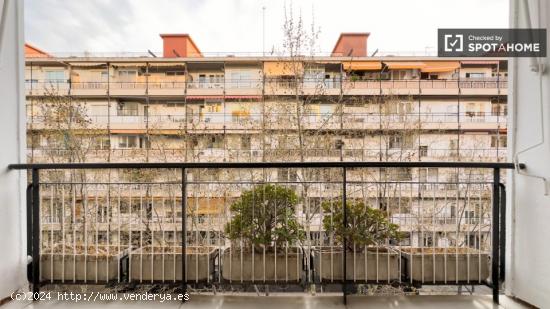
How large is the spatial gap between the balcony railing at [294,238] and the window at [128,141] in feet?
6.02

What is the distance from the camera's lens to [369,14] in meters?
3.77

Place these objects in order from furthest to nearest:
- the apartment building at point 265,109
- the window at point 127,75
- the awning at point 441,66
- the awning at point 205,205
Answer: the window at point 127,75 → the apartment building at point 265,109 → the awning at point 441,66 → the awning at point 205,205

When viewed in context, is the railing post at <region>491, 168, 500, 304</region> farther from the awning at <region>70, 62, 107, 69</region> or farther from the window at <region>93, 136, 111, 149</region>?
the awning at <region>70, 62, 107, 69</region>

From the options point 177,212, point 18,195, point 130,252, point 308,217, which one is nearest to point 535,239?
point 308,217

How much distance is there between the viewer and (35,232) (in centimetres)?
223

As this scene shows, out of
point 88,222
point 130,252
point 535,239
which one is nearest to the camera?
point 535,239

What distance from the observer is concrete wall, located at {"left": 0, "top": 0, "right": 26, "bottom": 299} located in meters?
2.15

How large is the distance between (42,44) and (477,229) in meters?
5.22

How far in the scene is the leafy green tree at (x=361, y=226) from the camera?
220 centimetres

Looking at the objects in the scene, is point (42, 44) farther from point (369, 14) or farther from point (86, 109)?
point (369, 14)

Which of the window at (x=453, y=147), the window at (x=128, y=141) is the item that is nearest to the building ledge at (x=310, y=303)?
the window at (x=453, y=147)

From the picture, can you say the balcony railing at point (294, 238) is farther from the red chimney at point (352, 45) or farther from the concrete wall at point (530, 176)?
the red chimney at point (352, 45)

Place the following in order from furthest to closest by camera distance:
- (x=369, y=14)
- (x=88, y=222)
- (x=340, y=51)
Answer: (x=340, y=51)
(x=369, y=14)
(x=88, y=222)

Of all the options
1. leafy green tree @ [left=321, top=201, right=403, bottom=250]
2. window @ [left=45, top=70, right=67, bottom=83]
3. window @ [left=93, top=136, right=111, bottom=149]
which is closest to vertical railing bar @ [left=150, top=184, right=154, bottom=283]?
leafy green tree @ [left=321, top=201, right=403, bottom=250]
